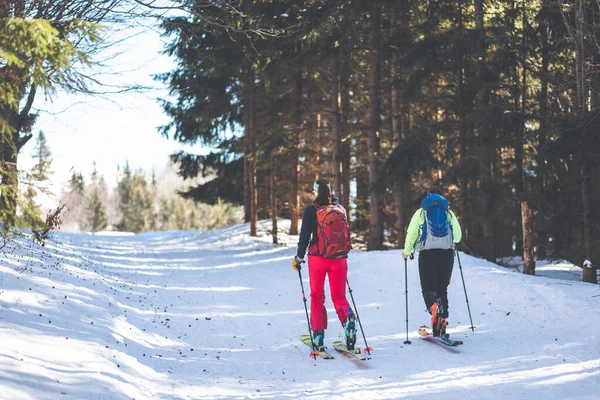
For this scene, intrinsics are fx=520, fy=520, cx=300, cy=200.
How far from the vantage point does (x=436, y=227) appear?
317 inches

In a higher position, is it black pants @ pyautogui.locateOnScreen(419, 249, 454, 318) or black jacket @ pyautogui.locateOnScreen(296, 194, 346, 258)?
black jacket @ pyautogui.locateOnScreen(296, 194, 346, 258)

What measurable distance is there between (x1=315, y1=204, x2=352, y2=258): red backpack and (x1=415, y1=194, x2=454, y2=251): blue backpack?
1.47 meters

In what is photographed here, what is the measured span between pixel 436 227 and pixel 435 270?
0.68 metres

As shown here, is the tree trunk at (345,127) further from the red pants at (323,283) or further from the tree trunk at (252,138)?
the red pants at (323,283)

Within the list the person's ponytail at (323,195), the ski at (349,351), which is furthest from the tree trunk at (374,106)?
the ski at (349,351)

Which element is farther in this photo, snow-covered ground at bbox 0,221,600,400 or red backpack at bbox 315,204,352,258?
red backpack at bbox 315,204,352,258

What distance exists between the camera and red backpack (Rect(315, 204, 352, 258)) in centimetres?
728

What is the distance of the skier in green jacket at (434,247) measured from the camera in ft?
26.5

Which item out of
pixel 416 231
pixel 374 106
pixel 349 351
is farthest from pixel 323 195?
pixel 374 106

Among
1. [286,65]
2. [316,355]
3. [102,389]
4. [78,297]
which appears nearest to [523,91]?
[286,65]

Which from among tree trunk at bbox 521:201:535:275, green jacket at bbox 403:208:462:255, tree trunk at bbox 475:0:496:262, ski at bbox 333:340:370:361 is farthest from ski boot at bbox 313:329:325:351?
tree trunk at bbox 475:0:496:262

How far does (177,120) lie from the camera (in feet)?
83.1

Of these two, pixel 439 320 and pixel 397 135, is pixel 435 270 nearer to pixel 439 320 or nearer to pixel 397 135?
pixel 439 320

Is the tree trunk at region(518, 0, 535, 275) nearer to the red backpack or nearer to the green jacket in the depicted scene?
the green jacket
